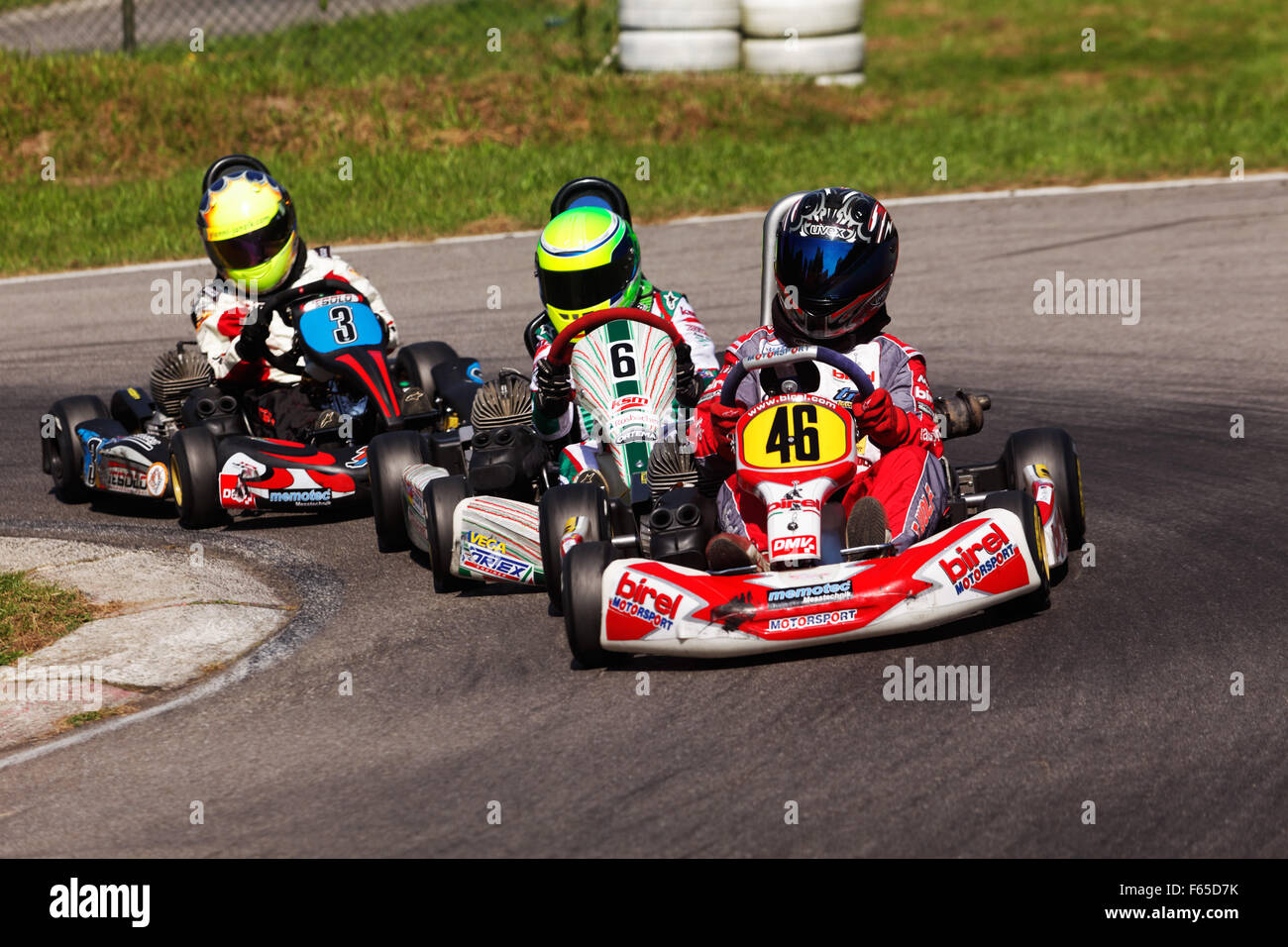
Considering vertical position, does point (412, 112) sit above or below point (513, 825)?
above

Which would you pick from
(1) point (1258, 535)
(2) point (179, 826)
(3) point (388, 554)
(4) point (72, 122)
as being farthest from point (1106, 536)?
(4) point (72, 122)

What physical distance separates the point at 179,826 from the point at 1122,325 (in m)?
7.48

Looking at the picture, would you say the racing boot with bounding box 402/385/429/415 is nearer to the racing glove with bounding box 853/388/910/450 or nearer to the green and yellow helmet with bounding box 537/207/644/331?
the green and yellow helmet with bounding box 537/207/644/331

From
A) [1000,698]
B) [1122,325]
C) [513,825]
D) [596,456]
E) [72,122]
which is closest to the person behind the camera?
[513,825]

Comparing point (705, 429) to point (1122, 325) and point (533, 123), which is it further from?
point (533, 123)

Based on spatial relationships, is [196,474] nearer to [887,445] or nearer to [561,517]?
[561,517]

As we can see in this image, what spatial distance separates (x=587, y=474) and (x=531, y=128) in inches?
425

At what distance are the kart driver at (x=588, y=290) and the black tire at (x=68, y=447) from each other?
2.50 metres

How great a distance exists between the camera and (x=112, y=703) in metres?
5.47

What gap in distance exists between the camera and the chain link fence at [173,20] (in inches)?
826

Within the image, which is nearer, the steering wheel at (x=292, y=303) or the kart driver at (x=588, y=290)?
the kart driver at (x=588, y=290)

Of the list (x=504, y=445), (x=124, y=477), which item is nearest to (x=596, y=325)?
(x=504, y=445)

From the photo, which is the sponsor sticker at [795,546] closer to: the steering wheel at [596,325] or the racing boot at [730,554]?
the racing boot at [730,554]

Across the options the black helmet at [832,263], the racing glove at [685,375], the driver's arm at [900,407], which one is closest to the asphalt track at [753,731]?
the driver's arm at [900,407]
